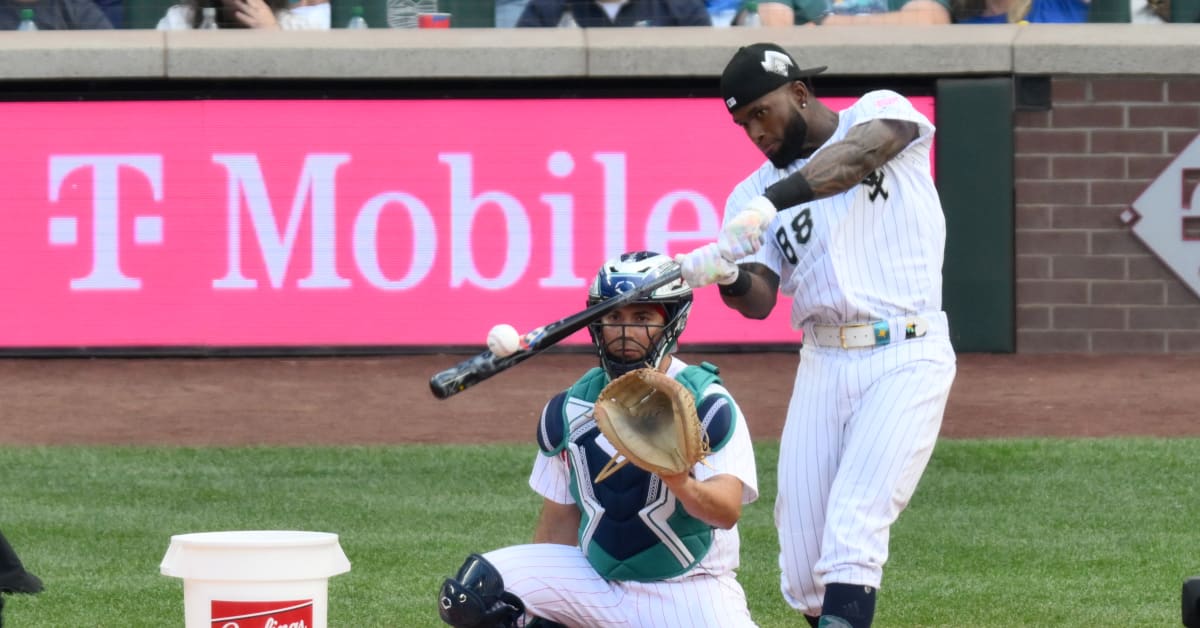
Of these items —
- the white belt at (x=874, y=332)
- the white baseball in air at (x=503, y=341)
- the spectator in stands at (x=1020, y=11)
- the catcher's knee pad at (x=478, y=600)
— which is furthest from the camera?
the spectator in stands at (x=1020, y=11)

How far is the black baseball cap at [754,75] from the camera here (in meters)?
5.38

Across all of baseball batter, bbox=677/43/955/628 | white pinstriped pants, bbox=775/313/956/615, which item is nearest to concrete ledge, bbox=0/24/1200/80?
baseball batter, bbox=677/43/955/628

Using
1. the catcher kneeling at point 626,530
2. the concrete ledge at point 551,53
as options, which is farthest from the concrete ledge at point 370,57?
the catcher kneeling at point 626,530

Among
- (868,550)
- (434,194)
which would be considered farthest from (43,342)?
(868,550)

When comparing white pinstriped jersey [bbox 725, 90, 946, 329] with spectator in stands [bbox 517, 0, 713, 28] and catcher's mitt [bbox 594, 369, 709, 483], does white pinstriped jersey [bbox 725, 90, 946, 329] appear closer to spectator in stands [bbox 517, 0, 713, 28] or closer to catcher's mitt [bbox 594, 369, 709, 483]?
catcher's mitt [bbox 594, 369, 709, 483]

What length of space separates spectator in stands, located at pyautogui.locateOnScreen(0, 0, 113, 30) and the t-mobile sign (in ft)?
2.20

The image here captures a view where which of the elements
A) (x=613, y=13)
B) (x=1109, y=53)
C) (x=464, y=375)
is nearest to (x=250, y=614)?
(x=464, y=375)

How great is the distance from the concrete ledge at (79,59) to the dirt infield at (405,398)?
1.94 metres

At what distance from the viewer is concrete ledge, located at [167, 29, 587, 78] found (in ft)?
42.6

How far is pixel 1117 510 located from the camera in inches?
352

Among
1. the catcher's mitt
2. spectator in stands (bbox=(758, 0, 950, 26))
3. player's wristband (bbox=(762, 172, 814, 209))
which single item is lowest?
the catcher's mitt

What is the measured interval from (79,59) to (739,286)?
867 cm

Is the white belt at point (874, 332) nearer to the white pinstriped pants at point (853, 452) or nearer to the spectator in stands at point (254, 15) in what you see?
the white pinstriped pants at point (853, 452)

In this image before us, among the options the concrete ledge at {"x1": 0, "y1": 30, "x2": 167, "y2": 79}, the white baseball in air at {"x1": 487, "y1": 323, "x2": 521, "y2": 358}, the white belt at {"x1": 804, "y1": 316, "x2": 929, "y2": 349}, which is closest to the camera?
the white baseball in air at {"x1": 487, "y1": 323, "x2": 521, "y2": 358}
